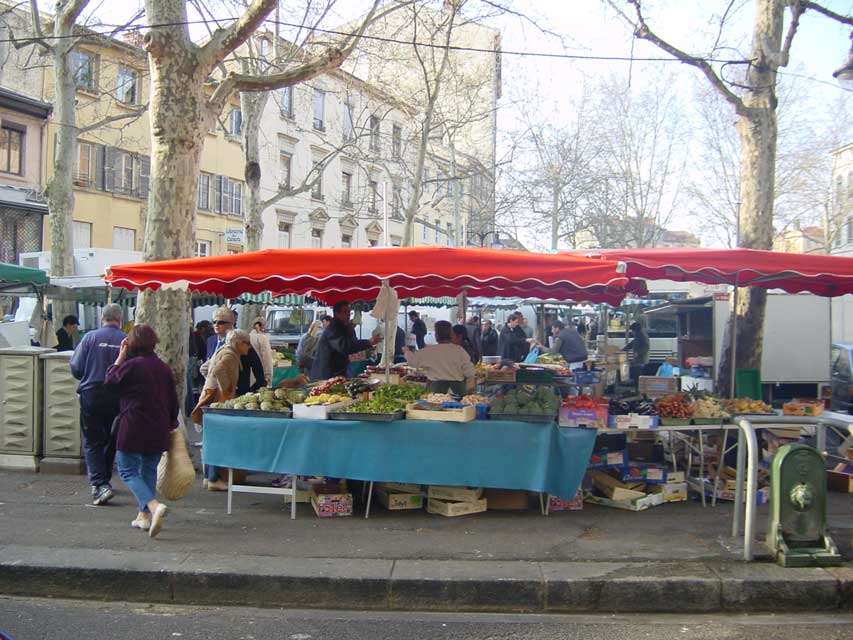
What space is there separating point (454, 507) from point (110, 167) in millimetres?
25262

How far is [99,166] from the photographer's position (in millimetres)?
27281

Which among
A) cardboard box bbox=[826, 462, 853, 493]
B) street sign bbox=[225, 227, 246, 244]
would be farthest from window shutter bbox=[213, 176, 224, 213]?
cardboard box bbox=[826, 462, 853, 493]

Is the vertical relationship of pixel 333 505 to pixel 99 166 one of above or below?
below

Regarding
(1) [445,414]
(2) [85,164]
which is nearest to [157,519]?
(1) [445,414]

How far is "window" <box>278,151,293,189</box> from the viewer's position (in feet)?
118

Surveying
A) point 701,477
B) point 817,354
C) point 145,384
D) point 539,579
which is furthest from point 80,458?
point 817,354

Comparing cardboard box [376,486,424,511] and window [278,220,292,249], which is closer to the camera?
cardboard box [376,486,424,511]

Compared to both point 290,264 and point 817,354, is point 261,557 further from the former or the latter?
point 817,354

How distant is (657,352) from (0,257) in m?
21.0

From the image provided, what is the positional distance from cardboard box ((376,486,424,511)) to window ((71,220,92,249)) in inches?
927

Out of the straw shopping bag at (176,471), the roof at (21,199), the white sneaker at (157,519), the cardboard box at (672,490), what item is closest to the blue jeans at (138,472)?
the straw shopping bag at (176,471)

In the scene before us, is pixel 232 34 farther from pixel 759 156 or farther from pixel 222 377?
pixel 759 156

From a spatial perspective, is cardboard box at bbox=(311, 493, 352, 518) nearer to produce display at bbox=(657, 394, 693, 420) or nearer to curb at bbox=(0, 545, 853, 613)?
curb at bbox=(0, 545, 853, 613)

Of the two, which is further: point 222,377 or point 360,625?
point 222,377
